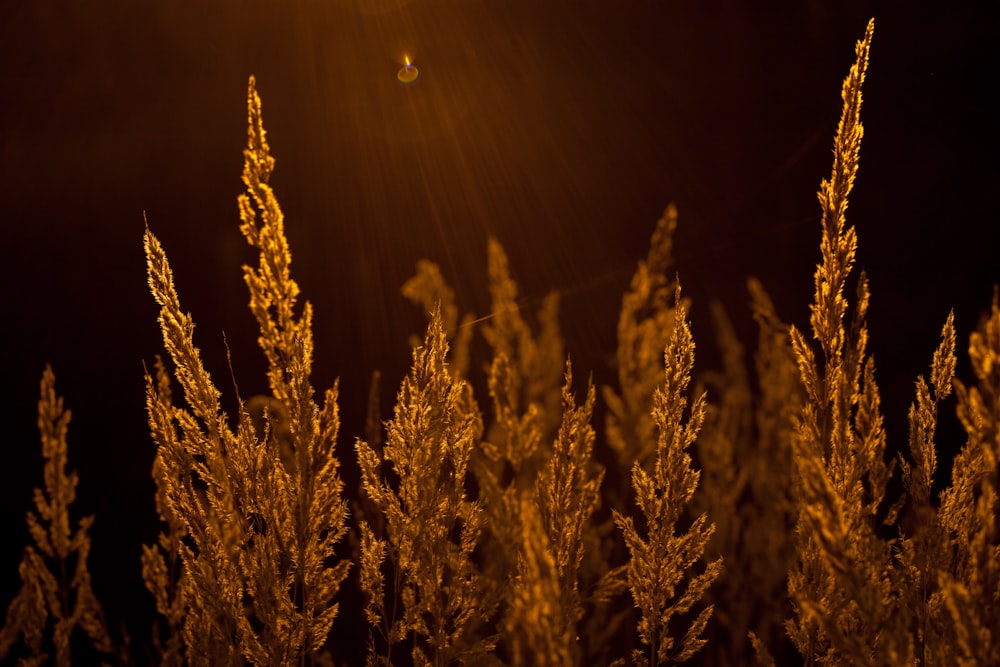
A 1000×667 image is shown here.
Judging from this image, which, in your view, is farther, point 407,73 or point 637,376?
point 407,73

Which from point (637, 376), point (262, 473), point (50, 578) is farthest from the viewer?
point (637, 376)

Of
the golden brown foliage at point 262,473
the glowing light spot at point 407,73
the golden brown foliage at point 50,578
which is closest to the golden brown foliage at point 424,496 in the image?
the golden brown foliage at point 262,473

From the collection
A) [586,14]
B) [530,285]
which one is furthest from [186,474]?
[586,14]

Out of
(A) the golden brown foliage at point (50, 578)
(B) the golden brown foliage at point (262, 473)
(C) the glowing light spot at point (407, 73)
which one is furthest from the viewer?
(C) the glowing light spot at point (407, 73)

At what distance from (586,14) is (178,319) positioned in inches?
161

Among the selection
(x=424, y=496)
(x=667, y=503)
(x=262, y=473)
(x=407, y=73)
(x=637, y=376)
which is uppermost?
(x=407, y=73)

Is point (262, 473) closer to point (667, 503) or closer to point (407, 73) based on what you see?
point (667, 503)

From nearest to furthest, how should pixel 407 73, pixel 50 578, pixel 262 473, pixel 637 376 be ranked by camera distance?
pixel 262 473 → pixel 50 578 → pixel 637 376 → pixel 407 73

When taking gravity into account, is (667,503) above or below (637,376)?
below

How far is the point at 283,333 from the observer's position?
4.58ft

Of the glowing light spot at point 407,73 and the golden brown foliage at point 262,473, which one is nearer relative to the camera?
the golden brown foliage at point 262,473

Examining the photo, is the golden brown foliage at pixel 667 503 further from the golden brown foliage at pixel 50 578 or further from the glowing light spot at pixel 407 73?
the glowing light spot at pixel 407 73

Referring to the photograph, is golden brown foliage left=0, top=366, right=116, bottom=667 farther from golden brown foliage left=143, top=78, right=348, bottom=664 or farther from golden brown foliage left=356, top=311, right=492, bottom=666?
golden brown foliage left=356, top=311, right=492, bottom=666

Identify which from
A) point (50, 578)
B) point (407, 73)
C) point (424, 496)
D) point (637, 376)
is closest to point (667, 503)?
point (424, 496)
